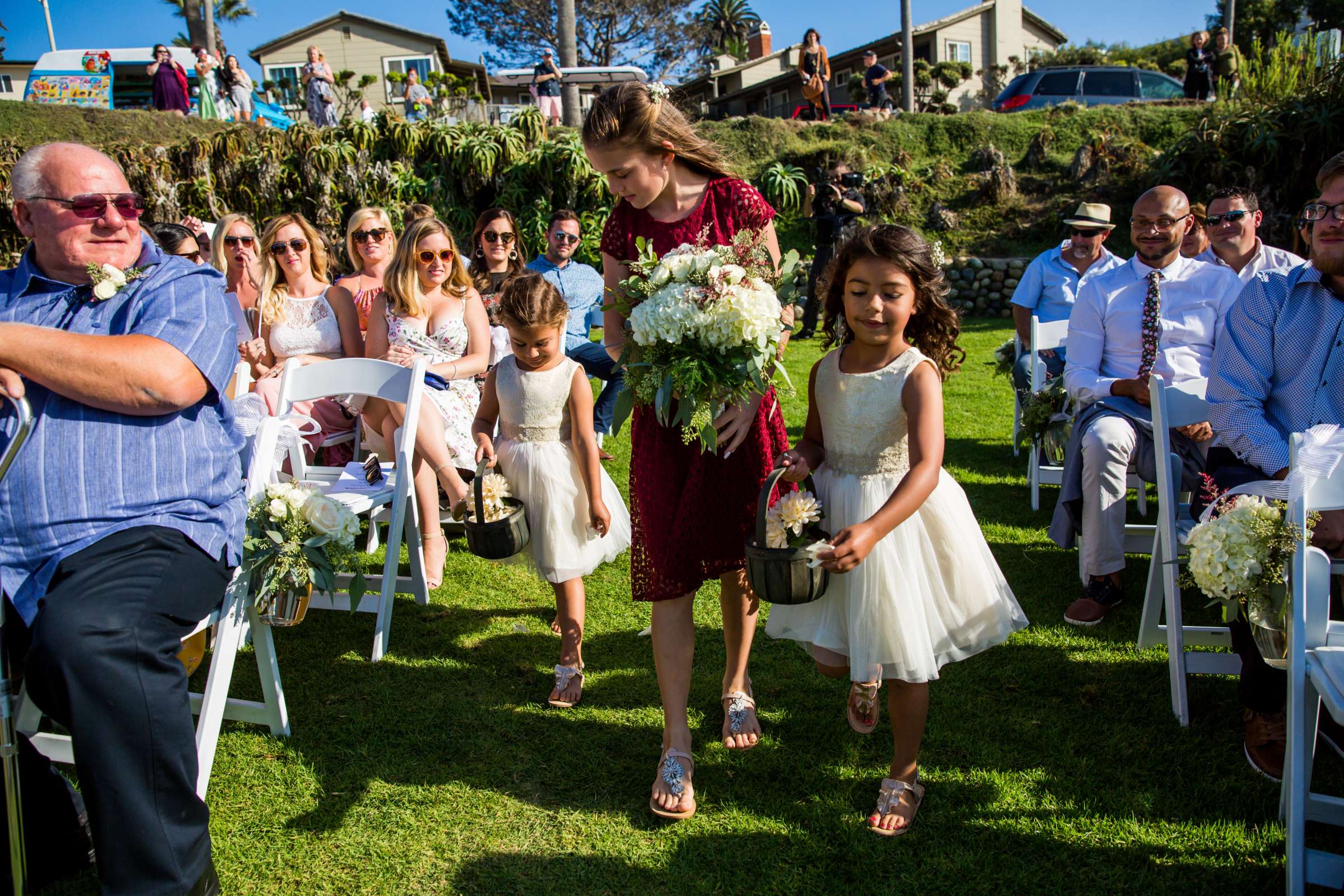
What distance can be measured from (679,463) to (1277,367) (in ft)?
7.55

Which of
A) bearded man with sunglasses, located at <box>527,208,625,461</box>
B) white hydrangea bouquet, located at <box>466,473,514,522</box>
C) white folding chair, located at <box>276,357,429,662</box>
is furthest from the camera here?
bearded man with sunglasses, located at <box>527,208,625,461</box>

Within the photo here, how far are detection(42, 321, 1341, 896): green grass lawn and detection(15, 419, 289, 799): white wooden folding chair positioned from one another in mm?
127

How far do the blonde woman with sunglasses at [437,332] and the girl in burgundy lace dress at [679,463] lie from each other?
2321 mm

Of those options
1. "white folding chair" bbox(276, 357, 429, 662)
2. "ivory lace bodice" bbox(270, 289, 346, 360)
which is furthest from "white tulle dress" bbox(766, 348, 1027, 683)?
"ivory lace bodice" bbox(270, 289, 346, 360)

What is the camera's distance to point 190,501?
2631mm

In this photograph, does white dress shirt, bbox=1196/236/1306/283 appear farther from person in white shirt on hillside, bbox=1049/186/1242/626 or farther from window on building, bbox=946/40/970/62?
window on building, bbox=946/40/970/62

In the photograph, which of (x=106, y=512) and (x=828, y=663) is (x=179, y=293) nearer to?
(x=106, y=512)

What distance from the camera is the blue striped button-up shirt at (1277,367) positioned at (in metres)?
3.08

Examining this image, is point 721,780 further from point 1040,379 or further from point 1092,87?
point 1092,87

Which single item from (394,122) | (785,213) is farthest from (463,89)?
(785,213)

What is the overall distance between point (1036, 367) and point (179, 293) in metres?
4.76

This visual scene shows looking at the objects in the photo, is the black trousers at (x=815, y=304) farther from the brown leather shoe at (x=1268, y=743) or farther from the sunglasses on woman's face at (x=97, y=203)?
the sunglasses on woman's face at (x=97, y=203)

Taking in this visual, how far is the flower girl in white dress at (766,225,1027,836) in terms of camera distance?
8.42ft

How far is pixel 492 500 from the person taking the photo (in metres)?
3.33
